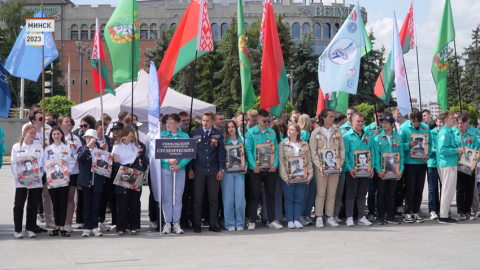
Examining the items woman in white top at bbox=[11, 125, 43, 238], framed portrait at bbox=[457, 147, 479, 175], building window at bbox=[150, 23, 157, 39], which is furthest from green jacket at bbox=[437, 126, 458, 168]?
building window at bbox=[150, 23, 157, 39]

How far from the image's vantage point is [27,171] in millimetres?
8734

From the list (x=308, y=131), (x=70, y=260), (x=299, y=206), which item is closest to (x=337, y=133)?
(x=308, y=131)

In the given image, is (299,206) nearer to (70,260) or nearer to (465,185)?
(465,185)

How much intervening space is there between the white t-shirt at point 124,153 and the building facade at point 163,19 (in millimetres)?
76647

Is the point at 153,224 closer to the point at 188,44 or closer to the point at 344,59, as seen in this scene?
the point at 188,44

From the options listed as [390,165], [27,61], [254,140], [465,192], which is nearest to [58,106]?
[27,61]

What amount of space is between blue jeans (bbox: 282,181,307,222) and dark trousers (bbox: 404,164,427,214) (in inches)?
85.9

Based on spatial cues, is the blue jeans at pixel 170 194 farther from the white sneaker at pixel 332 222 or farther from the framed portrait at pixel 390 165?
the framed portrait at pixel 390 165

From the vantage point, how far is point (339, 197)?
34.0ft

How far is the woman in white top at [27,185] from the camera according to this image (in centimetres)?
873

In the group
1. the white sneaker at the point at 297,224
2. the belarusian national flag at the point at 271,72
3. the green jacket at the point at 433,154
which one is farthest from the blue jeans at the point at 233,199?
the green jacket at the point at 433,154

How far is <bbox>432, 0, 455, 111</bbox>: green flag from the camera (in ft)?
39.8

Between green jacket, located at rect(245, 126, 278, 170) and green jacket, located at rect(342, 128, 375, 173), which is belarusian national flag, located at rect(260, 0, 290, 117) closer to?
green jacket, located at rect(245, 126, 278, 170)

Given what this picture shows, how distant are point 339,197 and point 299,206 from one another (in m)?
0.94
